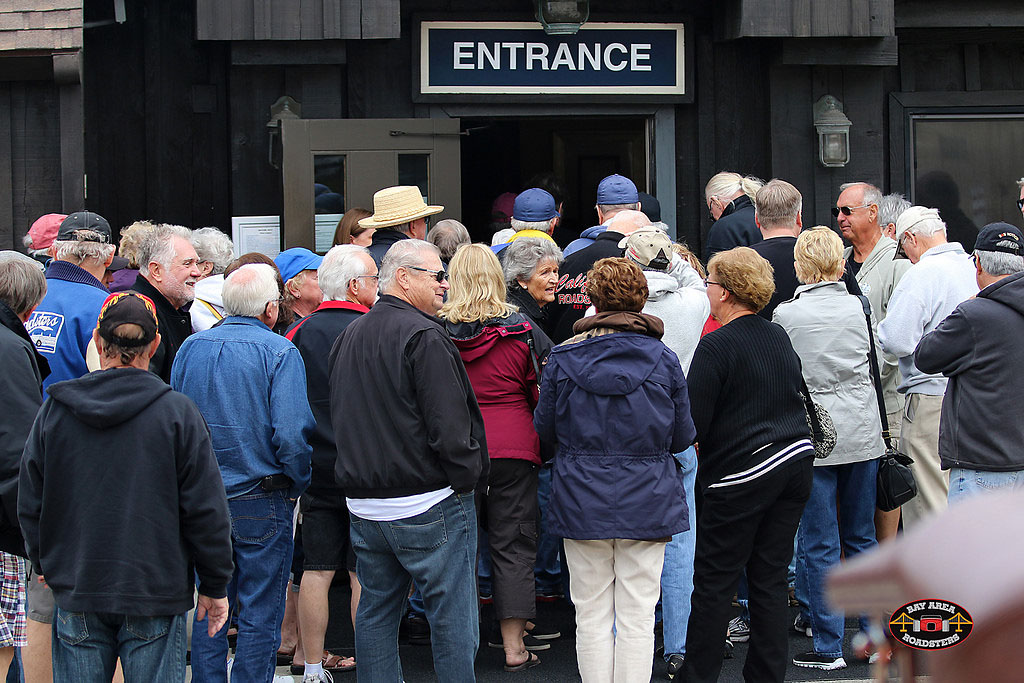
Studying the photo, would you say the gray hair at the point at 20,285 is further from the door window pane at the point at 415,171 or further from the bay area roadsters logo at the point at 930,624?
the bay area roadsters logo at the point at 930,624

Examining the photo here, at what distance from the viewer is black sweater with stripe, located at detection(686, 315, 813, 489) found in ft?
15.3

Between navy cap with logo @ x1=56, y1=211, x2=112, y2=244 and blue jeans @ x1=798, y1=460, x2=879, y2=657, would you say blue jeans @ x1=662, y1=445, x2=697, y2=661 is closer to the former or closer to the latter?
blue jeans @ x1=798, y1=460, x2=879, y2=657

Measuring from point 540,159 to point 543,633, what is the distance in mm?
7464

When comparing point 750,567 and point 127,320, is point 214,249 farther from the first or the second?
point 750,567

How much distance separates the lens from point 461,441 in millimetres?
4266

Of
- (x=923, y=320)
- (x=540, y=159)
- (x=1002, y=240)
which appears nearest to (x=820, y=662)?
(x=923, y=320)

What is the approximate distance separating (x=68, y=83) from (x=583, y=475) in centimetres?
423

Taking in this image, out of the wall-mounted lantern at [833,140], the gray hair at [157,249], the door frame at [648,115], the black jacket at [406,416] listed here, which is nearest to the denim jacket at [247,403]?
the black jacket at [406,416]

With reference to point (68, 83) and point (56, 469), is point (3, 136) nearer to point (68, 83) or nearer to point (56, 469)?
point (68, 83)

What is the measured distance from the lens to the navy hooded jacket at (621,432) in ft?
15.0

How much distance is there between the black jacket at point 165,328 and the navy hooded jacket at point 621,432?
1680mm

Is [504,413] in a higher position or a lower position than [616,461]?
higher

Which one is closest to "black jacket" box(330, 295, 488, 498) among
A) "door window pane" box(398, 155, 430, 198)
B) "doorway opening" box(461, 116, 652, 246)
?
"door window pane" box(398, 155, 430, 198)

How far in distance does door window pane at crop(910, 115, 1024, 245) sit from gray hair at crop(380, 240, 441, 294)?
5.35 metres
